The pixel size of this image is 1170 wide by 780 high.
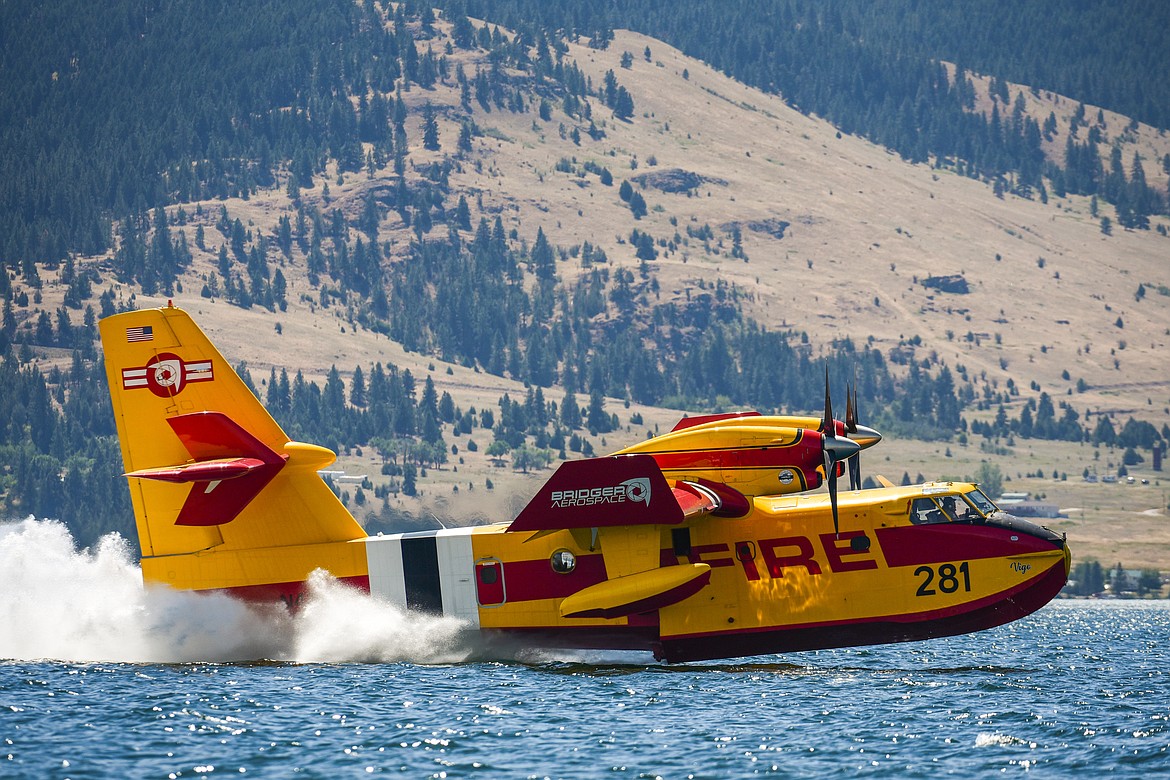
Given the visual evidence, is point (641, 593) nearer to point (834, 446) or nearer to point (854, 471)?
point (834, 446)

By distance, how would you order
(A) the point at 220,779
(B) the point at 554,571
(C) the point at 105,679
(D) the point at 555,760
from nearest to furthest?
(A) the point at 220,779
(D) the point at 555,760
(C) the point at 105,679
(B) the point at 554,571

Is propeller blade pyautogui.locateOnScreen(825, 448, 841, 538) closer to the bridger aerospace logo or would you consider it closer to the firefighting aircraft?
the firefighting aircraft

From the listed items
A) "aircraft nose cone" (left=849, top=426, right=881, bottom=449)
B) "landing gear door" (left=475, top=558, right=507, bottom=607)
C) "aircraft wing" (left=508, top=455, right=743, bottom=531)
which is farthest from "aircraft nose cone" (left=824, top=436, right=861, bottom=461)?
"landing gear door" (left=475, top=558, right=507, bottom=607)

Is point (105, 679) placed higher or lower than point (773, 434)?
lower

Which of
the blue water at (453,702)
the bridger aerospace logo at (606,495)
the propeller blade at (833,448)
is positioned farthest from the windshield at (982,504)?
the bridger aerospace logo at (606,495)

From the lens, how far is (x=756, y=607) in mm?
40062

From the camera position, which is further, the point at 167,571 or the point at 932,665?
the point at 932,665

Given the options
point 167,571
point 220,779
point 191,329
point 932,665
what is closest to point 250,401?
point 191,329

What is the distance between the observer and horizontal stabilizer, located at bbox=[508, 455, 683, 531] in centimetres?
3828

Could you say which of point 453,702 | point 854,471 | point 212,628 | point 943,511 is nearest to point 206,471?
point 212,628

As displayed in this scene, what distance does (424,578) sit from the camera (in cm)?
4119

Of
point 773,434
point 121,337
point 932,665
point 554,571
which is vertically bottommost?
point 932,665

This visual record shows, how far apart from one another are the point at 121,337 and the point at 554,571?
1372 cm

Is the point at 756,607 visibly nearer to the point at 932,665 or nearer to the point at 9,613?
the point at 932,665
